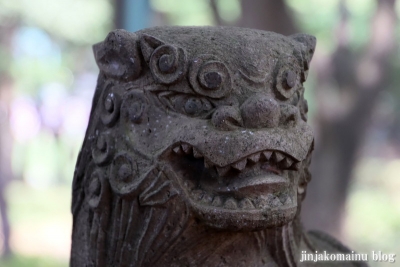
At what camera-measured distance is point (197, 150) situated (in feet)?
3.01

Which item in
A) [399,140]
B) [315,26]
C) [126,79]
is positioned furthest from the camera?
[399,140]

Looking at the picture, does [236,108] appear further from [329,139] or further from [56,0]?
[56,0]

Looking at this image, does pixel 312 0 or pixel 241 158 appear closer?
pixel 241 158

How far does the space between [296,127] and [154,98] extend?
340 mm

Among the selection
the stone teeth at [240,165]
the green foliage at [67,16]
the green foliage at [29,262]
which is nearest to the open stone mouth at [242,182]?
the stone teeth at [240,165]

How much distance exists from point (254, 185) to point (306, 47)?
0.42 m

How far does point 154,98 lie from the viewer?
0.99 meters

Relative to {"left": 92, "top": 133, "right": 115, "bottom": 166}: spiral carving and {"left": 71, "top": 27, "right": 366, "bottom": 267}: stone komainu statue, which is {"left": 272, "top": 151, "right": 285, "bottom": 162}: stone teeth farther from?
{"left": 92, "top": 133, "right": 115, "bottom": 166}: spiral carving

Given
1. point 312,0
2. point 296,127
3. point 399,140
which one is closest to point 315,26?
point 312,0

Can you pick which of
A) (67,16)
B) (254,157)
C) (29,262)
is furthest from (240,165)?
(29,262)

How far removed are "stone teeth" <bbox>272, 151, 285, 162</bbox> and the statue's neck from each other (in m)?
0.18

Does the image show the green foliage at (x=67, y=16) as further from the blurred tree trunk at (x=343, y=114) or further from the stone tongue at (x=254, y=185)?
the stone tongue at (x=254, y=185)

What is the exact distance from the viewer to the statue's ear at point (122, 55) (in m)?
1.00

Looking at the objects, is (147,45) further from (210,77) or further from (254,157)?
(254,157)
